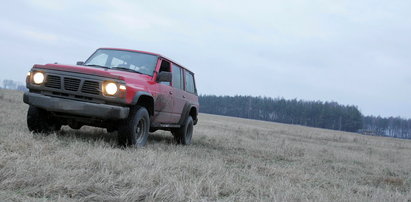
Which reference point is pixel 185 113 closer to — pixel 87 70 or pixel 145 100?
pixel 145 100

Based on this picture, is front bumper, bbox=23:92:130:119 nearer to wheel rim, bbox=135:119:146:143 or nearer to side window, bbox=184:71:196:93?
wheel rim, bbox=135:119:146:143

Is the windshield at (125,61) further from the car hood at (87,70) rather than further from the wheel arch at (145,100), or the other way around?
the car hood at (87,70)

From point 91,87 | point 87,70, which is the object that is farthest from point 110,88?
point 87,70

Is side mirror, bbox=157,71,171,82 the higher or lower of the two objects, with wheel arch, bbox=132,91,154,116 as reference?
higher

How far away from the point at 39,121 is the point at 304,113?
11147cm

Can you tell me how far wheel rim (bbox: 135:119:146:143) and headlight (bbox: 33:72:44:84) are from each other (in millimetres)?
1723

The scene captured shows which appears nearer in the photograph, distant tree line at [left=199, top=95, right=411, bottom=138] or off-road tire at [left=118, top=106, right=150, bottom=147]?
off-road tire at [left=118, top=106, right=150, bottom=147]

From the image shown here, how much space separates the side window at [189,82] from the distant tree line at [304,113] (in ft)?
339

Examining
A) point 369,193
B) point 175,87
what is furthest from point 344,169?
point 175,87

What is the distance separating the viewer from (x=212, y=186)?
3889mm

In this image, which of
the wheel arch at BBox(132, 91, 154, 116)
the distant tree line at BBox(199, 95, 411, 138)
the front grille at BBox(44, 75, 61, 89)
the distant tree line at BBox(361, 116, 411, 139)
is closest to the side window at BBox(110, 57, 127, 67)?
the wheel arch at BBox(132, 91, 154, 116)

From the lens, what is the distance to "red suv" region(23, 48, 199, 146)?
585 centimetres

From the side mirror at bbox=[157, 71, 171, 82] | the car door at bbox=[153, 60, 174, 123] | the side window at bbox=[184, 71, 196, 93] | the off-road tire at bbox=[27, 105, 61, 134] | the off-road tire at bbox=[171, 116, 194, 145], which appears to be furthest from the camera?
the side window at bbox=[184, 71, 196, 93]

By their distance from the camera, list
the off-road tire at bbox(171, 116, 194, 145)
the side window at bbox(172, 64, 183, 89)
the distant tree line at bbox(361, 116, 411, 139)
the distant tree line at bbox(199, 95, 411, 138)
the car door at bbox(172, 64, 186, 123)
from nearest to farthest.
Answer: the car door at bbox(172, 64, 186, 123) < the side window at bbox(172, 64, 183, 89) < the off-road tire at bbox(171, 116, 194, 145) < the distant tree line at bbox(199, 95, 411, 138) < the distant tree line at bbox(361, 116, 411, 139)
